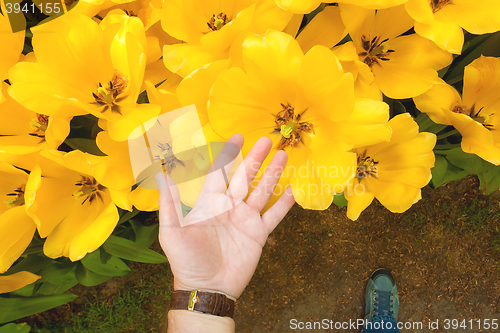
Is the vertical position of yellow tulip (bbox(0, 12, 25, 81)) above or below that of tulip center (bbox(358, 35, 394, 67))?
above

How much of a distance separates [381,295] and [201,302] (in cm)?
111

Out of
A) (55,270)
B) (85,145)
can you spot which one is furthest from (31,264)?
(85,145)

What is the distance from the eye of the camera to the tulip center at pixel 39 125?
0.74m

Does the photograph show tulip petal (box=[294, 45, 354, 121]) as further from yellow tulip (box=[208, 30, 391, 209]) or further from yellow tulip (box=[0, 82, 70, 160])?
yellow tulip (box=[0, 82, 70, 160])

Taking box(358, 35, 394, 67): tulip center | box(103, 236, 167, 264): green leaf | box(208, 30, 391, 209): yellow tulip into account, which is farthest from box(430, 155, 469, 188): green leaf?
box(103, 236, 167, 264): green leaf

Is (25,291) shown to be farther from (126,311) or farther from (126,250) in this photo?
(126,311)

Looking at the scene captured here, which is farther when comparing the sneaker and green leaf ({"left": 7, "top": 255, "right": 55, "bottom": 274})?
the sneaker

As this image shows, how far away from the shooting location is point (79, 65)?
67 centimetres

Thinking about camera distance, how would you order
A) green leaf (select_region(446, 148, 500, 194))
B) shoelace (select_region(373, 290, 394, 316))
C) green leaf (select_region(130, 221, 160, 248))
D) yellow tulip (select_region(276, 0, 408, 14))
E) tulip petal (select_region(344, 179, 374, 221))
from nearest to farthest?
yellow tulip (select_region(276, 0, 408, 14)), tulip petal (select_region(344, 179, 374, 221)), green leaf (select_region(446, 148, 500, 194)), green leaf (select_region(130, 221, 160, 248)), shoelace (select_region(373, 290, 394, 316))

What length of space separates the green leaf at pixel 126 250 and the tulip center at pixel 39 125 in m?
0.37

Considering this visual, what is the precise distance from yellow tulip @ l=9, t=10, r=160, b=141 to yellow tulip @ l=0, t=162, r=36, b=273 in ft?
0.50

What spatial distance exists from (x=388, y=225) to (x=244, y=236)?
3.32 ft

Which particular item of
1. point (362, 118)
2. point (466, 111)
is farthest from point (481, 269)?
point (362, 118)

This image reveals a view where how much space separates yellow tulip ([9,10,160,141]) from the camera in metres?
0.59
